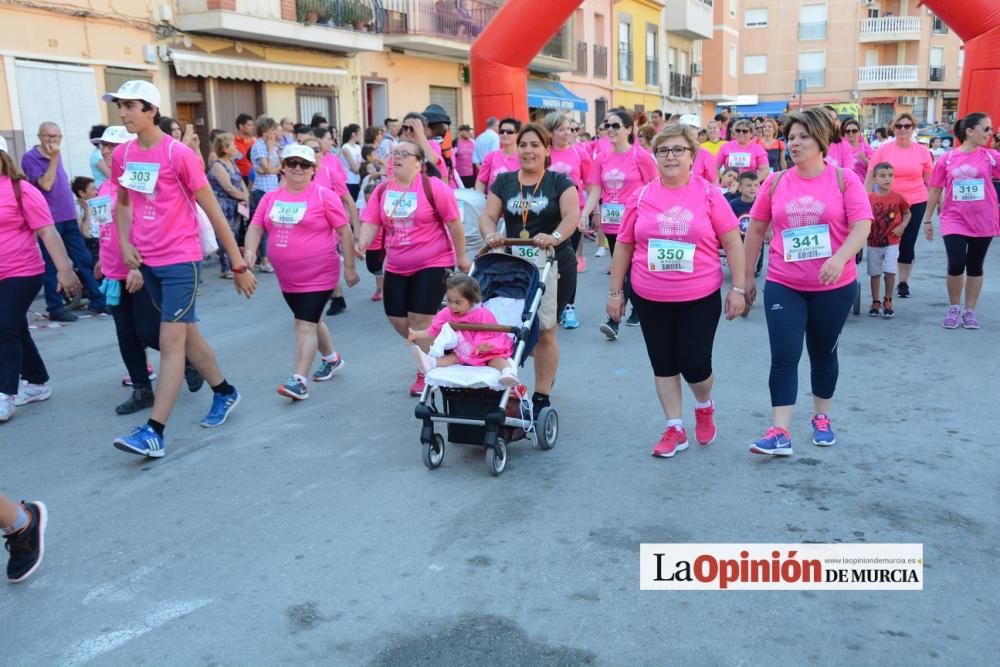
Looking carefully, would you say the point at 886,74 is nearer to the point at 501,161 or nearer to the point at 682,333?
the point at 501,161

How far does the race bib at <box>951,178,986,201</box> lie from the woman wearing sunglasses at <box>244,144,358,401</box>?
213 inches

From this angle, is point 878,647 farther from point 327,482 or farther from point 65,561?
point 65,561

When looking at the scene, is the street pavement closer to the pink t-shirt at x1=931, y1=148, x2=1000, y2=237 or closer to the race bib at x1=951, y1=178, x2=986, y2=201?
the pink t-shirt at x1=931, y1=148, x2=1000, y2=237

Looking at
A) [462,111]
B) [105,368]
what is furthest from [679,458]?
[462,111]

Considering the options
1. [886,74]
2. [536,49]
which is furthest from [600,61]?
[886,74]

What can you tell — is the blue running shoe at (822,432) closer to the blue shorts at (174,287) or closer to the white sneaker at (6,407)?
the blue shorts at (174,287)

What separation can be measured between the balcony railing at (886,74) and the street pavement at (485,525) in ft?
185

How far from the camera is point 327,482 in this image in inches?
199

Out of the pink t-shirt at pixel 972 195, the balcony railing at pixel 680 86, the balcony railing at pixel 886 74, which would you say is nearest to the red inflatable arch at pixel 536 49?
the pink t-shirt at pixel 972 195

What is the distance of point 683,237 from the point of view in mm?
4977

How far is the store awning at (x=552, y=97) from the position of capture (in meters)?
30.2

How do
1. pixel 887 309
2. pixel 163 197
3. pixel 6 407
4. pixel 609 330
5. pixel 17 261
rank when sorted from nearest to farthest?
pixel 163 197 → pixel 17 261 → pixel 6 407 → pixel 609 330 → pixel 887 309

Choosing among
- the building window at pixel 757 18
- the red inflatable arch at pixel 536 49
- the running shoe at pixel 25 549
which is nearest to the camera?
the running shoe at pixel 25 549

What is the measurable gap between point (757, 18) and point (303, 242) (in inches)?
2335
